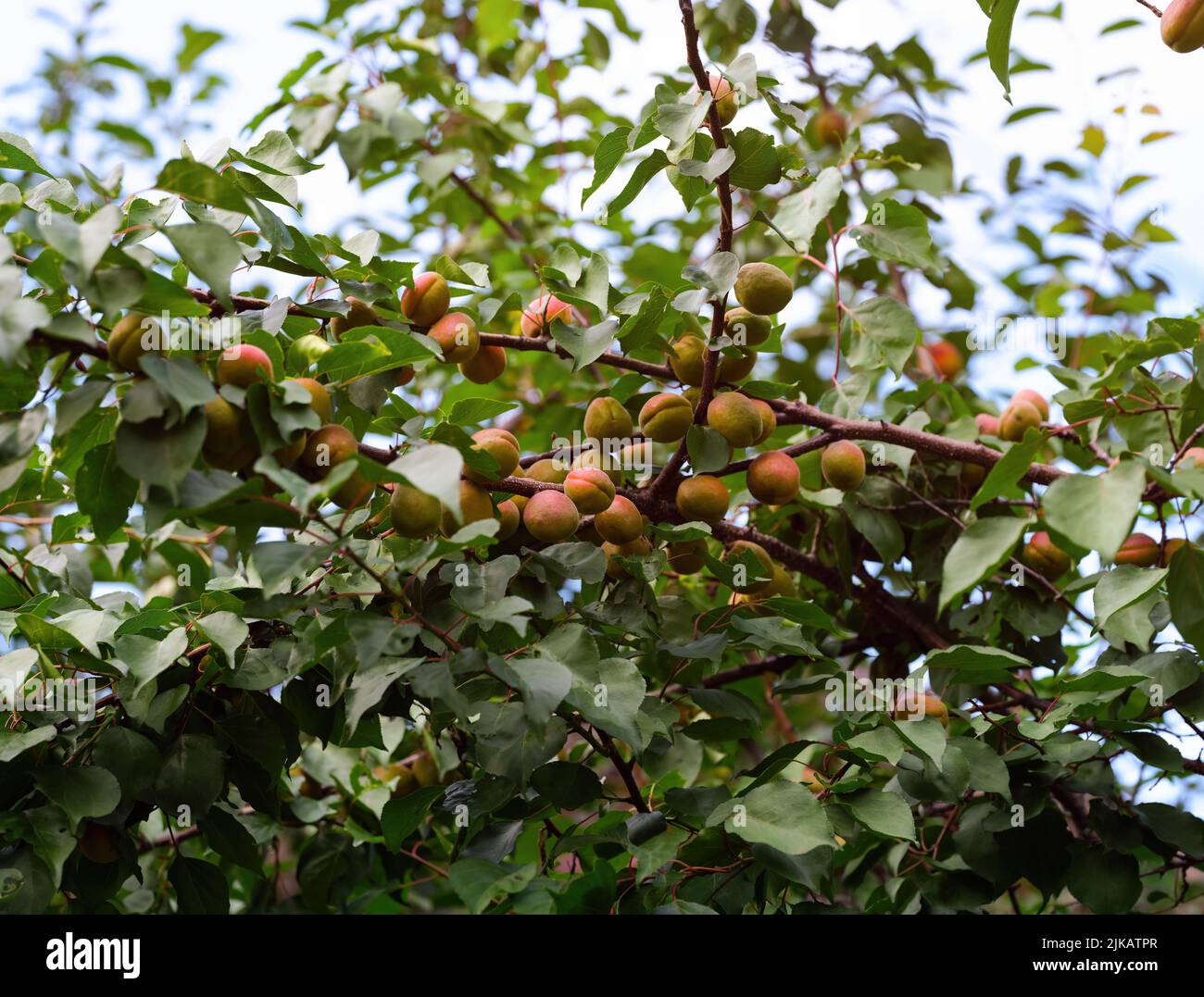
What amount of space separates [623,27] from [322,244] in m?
1.55

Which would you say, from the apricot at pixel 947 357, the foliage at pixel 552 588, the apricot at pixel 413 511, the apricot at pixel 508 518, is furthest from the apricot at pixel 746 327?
the apricot at pixel 947 357

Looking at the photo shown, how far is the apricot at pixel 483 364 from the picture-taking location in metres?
1.28

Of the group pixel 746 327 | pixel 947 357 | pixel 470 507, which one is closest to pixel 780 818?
pixel 470 507

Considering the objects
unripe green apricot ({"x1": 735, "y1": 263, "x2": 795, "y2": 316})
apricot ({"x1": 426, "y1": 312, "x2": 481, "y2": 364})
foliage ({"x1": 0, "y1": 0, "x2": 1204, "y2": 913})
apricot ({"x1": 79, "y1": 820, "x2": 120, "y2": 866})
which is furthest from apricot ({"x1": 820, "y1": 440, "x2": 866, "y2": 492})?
apricot ({"x1": 79, "y1": 820, "x2": 120, "y2": 866})

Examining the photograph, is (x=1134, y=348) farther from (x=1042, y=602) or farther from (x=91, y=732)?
(x=91, y=732)

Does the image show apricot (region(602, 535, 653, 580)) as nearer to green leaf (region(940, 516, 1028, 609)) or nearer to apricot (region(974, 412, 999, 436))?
green leaf (region(940, 516, 1028, 609))

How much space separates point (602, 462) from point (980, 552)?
455 millimetres

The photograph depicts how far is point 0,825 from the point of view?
1027mm

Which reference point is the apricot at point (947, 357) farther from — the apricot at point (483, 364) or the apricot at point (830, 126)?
the apricot at point (483, 364)

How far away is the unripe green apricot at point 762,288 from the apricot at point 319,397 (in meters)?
0.46

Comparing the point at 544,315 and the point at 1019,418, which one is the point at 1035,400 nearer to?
the point at 1019,418

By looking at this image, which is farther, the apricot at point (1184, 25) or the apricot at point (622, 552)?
the apricot at point (622, 552)
